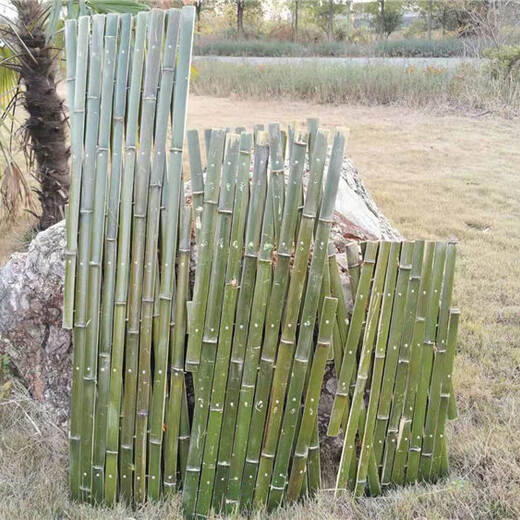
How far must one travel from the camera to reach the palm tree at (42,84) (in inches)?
189

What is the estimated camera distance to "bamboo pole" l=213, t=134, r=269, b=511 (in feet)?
8.05

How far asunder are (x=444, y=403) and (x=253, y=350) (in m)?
0.84

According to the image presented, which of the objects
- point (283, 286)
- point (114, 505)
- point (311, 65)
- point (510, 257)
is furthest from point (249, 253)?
point (311, 65)

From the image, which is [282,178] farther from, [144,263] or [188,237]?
[144,263]

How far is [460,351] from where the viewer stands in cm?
384

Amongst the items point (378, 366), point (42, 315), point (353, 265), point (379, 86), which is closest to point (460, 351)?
point (378, 366)

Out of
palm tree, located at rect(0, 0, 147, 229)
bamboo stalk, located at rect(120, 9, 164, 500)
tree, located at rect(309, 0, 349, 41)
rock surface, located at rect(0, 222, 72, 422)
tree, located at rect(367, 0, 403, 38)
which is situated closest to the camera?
bamboo stalk, located at rect(120, 9, 164, 500)

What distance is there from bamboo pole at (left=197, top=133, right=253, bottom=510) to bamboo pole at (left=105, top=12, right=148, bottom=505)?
37 cm

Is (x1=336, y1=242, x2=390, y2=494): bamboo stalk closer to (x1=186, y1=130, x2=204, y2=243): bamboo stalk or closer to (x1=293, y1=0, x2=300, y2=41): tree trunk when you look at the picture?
(x1=186, y1=130, x2=204, y2=243): bamboo stalk

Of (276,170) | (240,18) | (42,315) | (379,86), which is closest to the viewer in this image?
(276,170)

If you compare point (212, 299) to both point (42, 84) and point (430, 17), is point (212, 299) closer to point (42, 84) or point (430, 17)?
point (42, 84)

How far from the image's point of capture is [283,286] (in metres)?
2.47

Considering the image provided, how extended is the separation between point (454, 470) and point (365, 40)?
22185mm

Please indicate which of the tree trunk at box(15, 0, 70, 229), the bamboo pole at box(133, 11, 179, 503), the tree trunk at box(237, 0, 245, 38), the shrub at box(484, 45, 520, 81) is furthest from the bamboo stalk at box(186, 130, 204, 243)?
the tree trunk at box(237, 0, 245, 38)
